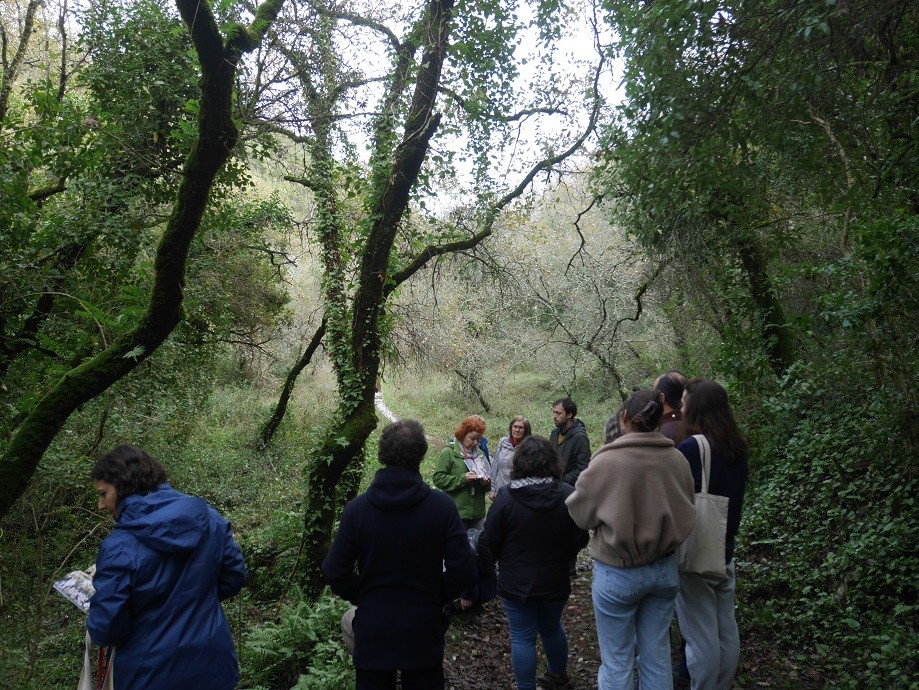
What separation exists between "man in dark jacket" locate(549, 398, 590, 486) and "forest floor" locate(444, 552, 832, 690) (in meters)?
1.31

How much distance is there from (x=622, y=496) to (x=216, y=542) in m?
1.95

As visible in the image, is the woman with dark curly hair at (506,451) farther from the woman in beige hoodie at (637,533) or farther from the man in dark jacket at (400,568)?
the man in dark jacket at (400,568)

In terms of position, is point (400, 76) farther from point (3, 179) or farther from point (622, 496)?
point (622, 496)

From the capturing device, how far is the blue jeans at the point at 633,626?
10.7 feet

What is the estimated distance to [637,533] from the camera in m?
3.17

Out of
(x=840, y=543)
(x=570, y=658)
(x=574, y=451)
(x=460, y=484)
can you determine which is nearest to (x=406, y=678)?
(x=570, y=658)

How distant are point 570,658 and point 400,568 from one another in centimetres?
277

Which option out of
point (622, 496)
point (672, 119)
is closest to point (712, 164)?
point (672, 119)

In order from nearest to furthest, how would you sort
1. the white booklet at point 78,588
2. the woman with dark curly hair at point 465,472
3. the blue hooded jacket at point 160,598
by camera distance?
the blue hooded jacket at point 160,598 → the white booklet at point 78,588 → the woman with dark curly hair at point 465,472

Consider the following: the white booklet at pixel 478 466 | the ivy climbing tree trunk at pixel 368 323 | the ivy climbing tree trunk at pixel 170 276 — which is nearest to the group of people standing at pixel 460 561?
the white booklet at pixel 478 466

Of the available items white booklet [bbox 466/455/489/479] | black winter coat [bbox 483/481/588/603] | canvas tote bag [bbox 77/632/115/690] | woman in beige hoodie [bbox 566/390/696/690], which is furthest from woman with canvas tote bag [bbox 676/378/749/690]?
canvas tote bag [bbox 77/632/115/690]

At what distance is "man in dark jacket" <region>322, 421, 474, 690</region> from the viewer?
9.48 ft

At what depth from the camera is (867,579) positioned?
4.85 m

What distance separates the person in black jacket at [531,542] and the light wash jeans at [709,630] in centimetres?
66
